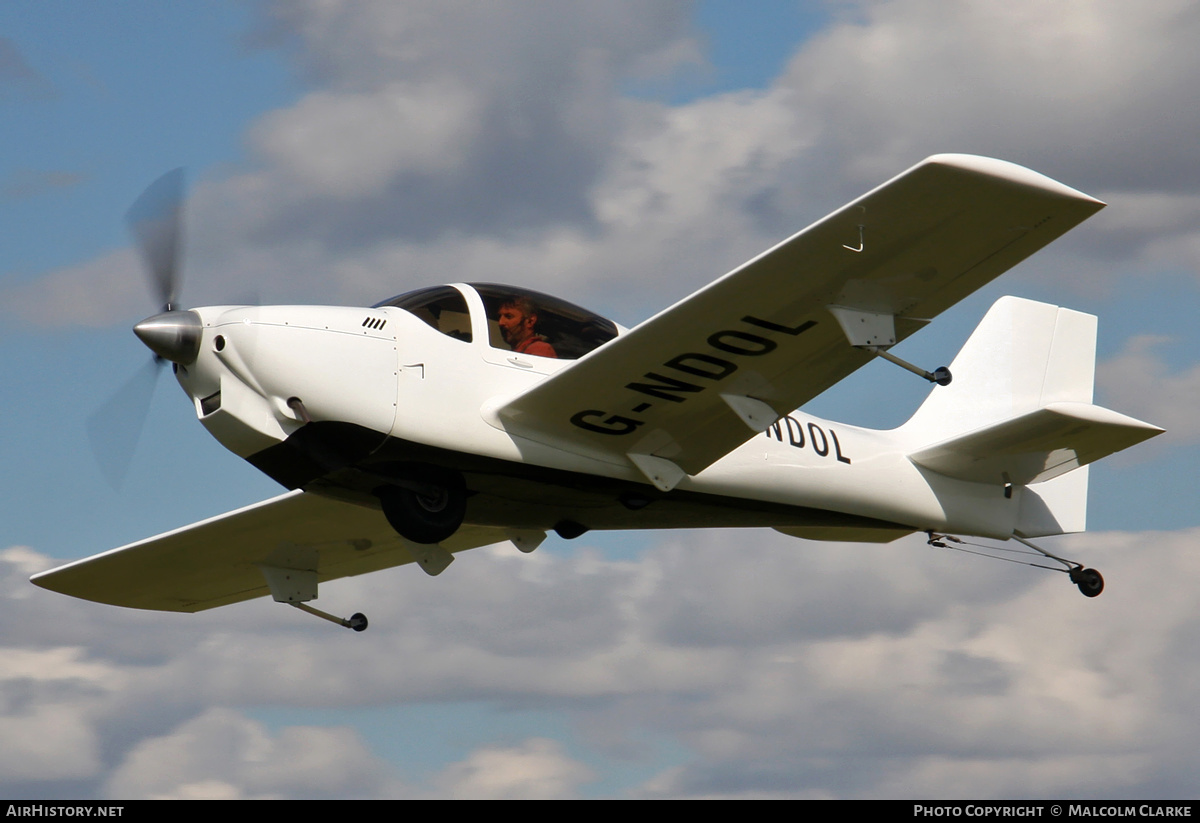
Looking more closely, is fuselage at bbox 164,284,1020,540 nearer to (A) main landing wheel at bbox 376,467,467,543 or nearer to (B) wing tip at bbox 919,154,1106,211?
(A) main landing wheel at bbox 376,467,467,543

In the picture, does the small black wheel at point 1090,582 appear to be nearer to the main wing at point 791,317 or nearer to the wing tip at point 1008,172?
the main wing at point 791,317

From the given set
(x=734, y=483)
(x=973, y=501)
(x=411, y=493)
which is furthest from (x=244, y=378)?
(x=973, y=501)

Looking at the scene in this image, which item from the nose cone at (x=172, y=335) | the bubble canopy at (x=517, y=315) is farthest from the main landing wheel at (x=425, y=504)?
the nose cone at (x=172, y=335)

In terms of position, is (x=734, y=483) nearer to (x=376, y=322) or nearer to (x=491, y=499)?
(x=491, y=499)

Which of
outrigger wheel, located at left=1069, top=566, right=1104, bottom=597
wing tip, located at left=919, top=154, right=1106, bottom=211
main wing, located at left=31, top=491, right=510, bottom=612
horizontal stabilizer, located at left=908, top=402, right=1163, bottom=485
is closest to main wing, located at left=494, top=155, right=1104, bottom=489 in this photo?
wing tip, located at left=919, top=154, right=1106, bottom=211

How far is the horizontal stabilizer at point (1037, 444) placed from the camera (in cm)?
1143

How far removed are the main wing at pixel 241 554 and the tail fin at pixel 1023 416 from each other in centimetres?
445

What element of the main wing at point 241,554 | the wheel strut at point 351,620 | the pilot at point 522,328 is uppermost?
the pilot at point 522,328

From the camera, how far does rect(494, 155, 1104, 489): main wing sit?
8359 millimetres

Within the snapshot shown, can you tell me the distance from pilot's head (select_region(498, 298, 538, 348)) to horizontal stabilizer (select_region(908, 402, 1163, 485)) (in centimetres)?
435

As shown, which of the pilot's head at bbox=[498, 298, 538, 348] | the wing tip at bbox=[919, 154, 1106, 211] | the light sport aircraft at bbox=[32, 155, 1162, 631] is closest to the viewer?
the wing tip at bbox=[919, 154, 1106, 211]

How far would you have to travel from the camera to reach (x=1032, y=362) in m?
14.5

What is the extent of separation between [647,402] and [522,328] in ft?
3.82

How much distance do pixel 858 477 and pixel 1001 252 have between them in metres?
4.04
